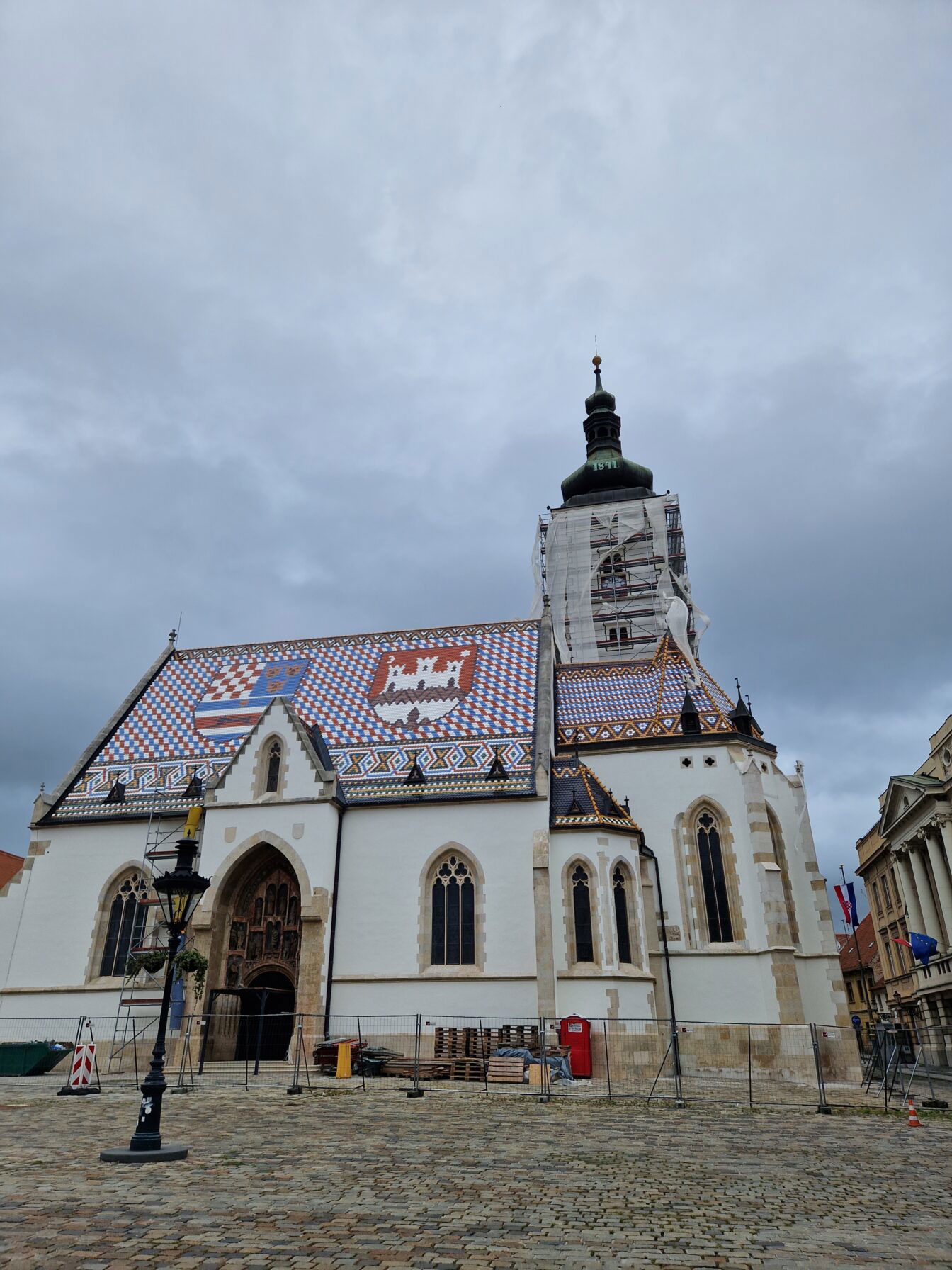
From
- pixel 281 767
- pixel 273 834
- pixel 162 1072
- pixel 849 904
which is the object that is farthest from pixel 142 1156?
pixel 849 904

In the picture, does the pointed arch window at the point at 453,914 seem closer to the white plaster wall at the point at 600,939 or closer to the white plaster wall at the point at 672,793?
the white plaster wall at the point at 600,939

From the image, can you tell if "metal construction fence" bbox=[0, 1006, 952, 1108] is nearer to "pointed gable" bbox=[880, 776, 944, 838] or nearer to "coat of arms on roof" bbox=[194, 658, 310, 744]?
"coat of arms on roof" bbox=[194, 658, 310, 744]

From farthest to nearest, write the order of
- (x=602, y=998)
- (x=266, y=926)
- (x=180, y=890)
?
(x=266, y=926) < (x=602, y=998) < (x=180, y=890)

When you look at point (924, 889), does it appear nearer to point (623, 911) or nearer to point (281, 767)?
point (623, 911)

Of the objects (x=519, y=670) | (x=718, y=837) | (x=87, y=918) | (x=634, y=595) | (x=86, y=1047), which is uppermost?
(x=634, y=595)

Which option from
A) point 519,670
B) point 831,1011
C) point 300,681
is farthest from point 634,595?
point 831,1011

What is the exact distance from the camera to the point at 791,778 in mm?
31391

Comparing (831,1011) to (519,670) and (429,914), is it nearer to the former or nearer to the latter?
(429,914)

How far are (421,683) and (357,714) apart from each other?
9.25 feet

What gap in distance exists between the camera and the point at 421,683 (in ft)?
114

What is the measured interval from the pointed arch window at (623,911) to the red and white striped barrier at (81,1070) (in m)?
14.5

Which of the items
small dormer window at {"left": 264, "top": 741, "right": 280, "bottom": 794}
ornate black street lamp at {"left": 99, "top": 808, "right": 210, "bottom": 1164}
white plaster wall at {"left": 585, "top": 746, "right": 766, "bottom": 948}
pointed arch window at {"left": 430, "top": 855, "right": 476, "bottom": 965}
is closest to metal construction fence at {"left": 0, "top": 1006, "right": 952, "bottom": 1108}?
pointed arch window at {"left": 430, "top": 855, "right": 476, "bottom": 965}

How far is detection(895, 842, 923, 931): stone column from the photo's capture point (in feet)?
138

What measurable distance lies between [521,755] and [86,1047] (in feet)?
51.8
